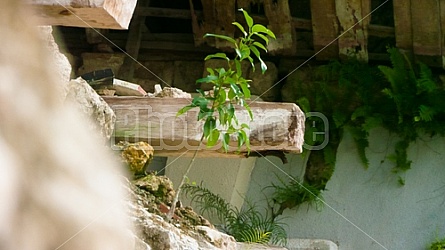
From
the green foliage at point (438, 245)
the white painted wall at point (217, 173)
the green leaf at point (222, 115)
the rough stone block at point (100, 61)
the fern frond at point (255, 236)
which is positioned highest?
the rough stone block at point (100, 61)

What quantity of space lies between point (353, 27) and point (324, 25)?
233mm

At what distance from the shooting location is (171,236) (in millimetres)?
2258

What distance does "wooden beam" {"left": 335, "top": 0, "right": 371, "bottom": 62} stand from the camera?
5.86 m

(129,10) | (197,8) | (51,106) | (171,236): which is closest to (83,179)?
(51,106)

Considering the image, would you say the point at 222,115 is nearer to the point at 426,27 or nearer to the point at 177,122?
the point at 177,122

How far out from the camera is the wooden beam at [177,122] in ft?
10.8

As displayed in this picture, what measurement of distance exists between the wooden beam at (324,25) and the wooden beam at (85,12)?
14.2 feet

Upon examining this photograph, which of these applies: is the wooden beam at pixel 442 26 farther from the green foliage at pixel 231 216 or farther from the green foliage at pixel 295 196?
the green foliage at pixel 231 216

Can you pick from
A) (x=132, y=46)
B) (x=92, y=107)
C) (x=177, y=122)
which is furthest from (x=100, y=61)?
(x=92, y=107)

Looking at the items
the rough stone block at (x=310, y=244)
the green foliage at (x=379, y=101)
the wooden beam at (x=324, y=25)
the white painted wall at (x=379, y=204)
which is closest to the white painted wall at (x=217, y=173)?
the white painted wall at (x=379, y=204)

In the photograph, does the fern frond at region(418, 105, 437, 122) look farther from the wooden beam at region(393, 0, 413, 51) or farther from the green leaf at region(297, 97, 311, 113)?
the green leaf at region(297, 97, 311, 113)

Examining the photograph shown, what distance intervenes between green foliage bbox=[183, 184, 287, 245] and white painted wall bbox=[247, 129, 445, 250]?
0.39 metres

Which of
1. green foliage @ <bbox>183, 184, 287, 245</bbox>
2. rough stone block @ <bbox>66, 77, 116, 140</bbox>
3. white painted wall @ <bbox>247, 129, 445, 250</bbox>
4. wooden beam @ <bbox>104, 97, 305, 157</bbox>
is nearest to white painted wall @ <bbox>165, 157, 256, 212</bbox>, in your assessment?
green foliage @ <bbox>183, 184, 287, 245</bbox>

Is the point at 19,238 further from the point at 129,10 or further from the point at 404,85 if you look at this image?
the point at 404,85
